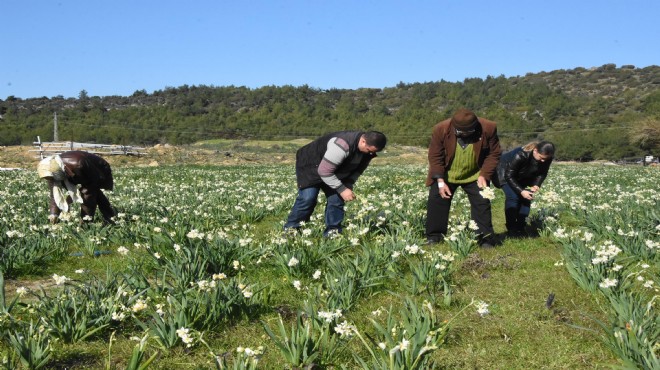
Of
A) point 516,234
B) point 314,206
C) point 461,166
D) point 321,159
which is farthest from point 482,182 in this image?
point 314,206

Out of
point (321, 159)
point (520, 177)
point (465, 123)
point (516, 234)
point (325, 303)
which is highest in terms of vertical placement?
point (465, 123)

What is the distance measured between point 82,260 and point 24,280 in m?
0.74

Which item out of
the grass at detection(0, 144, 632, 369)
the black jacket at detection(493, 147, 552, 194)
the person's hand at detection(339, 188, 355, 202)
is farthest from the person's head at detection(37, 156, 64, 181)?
the black jacket at detection(493, 147, 552, 194)

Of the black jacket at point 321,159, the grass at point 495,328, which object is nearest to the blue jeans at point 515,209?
the grass at point 495,328

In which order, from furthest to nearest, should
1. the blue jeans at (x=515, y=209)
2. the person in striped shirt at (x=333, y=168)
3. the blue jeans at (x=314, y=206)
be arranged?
the blue jeans at (x=515, y=209) < the blue jeans at (x=314, y=206) < the person in striped shirt at (x=333, y=168)

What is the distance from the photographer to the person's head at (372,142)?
19.7 feet

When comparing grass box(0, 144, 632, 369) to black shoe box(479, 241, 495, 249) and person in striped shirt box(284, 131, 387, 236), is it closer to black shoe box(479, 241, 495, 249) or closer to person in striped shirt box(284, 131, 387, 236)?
black shoe box(479, 241, 495, 249)

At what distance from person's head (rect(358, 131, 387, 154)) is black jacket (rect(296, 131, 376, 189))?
152mm

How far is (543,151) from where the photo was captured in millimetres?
6969

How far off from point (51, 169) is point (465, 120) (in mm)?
5469

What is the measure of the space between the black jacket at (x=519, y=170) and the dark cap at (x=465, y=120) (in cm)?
144

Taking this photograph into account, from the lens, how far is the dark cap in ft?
19.7

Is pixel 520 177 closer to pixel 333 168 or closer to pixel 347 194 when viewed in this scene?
pixel 347 194

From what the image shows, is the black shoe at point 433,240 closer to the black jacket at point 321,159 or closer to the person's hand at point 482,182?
the person's hand at point 482,182
